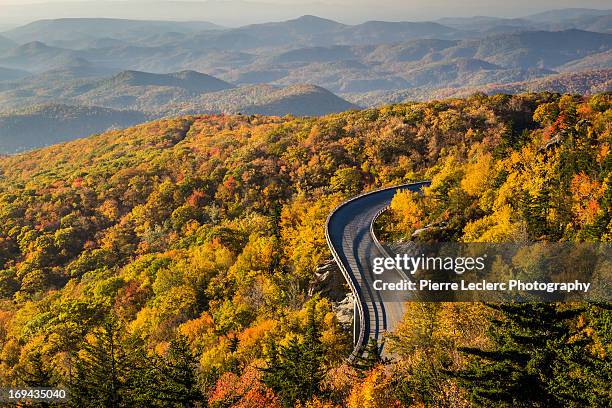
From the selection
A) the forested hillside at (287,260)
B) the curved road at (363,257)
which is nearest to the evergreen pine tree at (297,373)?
the forested hillside at (287,260)

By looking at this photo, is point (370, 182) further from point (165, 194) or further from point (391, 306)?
point (391, 306)

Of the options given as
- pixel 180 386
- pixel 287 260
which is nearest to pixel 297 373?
pixel 180 386

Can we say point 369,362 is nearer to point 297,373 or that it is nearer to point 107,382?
point 297,373

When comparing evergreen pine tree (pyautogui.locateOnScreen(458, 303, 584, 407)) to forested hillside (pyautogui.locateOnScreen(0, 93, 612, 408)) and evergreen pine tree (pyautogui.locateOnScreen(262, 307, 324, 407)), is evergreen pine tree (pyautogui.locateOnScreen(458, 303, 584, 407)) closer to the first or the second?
forested hillside (pyautogui.locateOnScreen(0, 93, 612, 408))

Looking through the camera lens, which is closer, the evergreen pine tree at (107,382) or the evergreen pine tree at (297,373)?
the evergreen pine tree at (297,373)

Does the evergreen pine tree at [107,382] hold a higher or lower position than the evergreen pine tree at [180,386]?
lower

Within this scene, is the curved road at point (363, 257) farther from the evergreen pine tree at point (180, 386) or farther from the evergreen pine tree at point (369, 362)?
the evergreen pine tree at point (180, 386)

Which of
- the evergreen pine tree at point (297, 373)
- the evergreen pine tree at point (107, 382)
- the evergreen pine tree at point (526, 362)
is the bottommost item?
the evergreen pine tree at point (107, 382)

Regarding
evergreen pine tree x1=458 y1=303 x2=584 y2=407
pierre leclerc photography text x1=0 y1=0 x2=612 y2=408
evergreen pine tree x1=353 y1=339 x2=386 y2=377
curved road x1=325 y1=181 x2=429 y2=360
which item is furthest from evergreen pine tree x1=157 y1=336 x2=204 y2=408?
evergreen pine tree x1=458 y1=303 x2=584 y2=407
